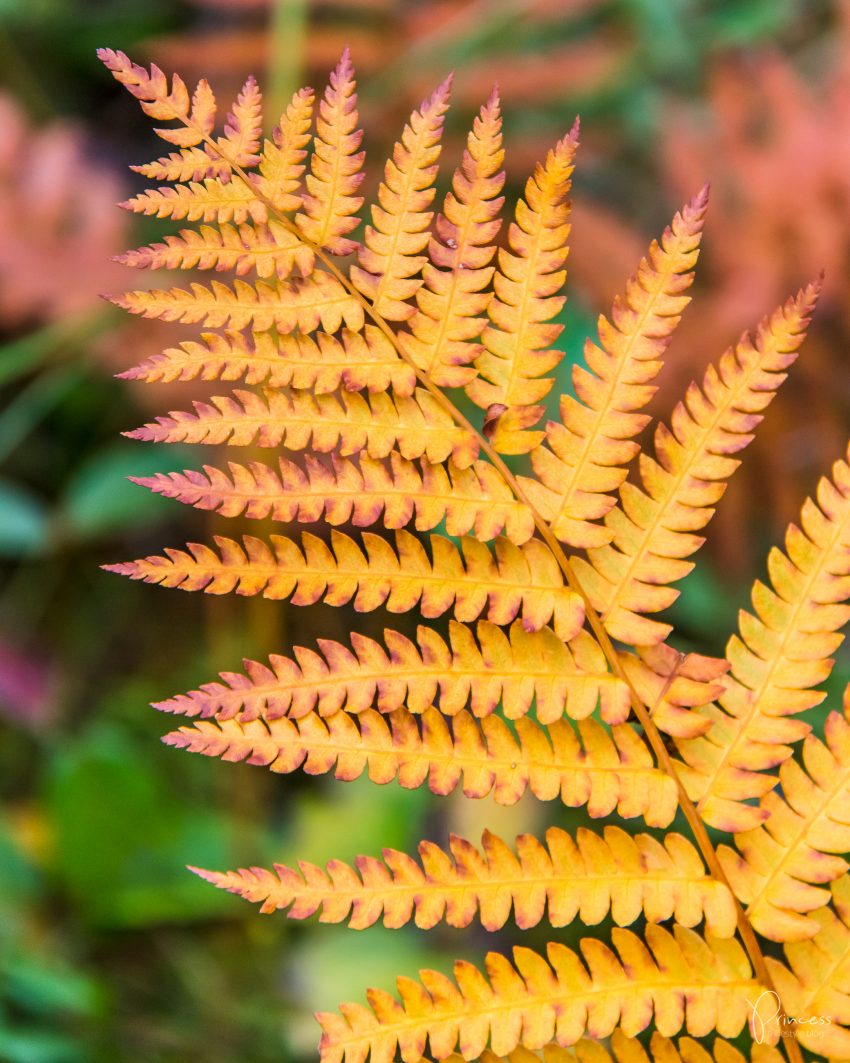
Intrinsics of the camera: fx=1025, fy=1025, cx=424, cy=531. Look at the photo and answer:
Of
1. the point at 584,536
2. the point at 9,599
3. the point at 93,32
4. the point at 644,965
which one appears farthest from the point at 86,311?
the point at 644,965

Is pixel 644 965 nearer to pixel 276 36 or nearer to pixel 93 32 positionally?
pixel 276 36

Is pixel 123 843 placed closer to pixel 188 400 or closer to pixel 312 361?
pixel 188 400

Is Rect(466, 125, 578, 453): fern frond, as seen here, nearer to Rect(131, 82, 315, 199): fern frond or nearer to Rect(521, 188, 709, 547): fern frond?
Rect(521, 188, 709, 547): fern frond

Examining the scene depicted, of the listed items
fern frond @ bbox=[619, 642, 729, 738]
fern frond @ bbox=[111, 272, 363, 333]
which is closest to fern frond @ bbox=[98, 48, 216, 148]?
fern frond @ bbox=[111, 272, 363, 333]

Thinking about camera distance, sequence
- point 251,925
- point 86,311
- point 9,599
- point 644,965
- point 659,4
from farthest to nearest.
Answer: point 659,4 → point 9,599 → point 86,311 → point 251,925 → point 644,965

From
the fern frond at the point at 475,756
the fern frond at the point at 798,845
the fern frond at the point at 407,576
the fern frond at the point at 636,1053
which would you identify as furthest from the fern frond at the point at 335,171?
the fern frond at the point at 636,1053

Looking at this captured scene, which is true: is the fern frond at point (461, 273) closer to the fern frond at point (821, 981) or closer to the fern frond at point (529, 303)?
the fern frond at point (529, 303)
